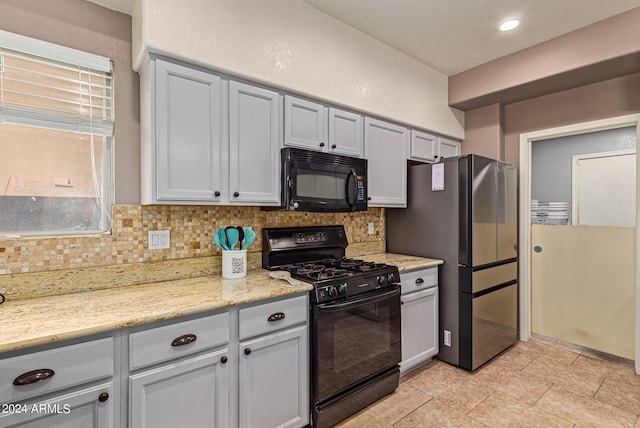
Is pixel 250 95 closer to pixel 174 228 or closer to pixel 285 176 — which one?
pixel 285 176

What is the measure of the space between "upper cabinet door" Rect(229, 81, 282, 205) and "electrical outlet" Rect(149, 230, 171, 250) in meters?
0.48

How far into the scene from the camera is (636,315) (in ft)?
8.59

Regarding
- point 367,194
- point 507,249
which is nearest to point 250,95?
point 367,194

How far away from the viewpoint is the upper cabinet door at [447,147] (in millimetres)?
3299

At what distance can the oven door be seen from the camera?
1.84 m

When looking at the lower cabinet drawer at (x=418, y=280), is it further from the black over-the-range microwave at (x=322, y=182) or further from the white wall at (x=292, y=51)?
the white wall at (x=292, y=51)

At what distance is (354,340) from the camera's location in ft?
6.59

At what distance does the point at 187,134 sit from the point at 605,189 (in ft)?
15.3

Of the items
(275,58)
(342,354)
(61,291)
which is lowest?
(342,354)

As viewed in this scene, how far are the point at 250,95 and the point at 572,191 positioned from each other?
423cm

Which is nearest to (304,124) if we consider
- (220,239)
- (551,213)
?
(220,239)

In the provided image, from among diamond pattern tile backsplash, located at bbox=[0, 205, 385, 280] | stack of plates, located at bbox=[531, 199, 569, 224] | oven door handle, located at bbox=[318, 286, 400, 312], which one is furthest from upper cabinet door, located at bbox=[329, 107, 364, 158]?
stack of plates, located at bbox=[531, 199, 569, 224]

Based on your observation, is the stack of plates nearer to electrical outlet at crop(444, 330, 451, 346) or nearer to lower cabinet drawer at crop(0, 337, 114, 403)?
electrical outlet at crop(444, 330, 451, 346)

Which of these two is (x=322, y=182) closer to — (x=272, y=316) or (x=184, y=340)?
(x=272, y=316)
